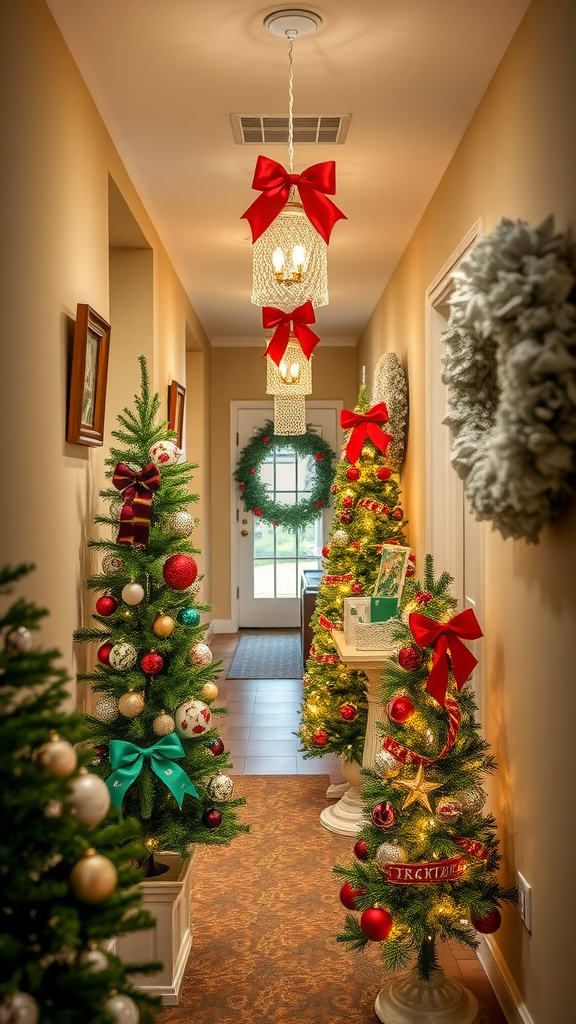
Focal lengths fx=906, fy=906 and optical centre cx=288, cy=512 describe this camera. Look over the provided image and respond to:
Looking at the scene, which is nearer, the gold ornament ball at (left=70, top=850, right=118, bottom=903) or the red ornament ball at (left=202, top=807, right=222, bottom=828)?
the gold ornament ball at (left=70, top=850, right=118, bottom=903)

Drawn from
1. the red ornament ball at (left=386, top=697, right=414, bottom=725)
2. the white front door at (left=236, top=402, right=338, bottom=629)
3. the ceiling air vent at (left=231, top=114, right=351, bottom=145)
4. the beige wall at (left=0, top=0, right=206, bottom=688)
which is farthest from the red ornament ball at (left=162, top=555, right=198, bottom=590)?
the white front door at (left=236, top=402, right=338, bottom=629)

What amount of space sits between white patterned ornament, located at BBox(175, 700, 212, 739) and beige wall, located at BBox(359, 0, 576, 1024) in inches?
33.8

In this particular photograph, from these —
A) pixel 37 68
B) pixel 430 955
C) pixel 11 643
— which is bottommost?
pixel 430 955

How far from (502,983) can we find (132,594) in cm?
Answer: 148

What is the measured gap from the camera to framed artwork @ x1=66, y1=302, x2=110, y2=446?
2.60m

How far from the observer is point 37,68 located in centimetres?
226

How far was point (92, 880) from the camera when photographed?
3.92 ft

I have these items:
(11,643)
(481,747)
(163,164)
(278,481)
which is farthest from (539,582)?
(278,481)

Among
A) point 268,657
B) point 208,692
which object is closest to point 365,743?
point 208,692

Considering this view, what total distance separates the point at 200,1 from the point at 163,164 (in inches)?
48.9

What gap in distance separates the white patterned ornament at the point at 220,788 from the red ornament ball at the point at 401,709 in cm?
55

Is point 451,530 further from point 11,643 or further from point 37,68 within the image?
point 11,643

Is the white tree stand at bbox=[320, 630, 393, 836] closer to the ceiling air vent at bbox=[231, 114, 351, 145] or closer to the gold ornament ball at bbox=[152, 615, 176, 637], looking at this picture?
the gold ornament ball at bbox=[152, 615, 176, 637]

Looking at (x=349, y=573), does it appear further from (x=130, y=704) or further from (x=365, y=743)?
(x=130, y=704)
